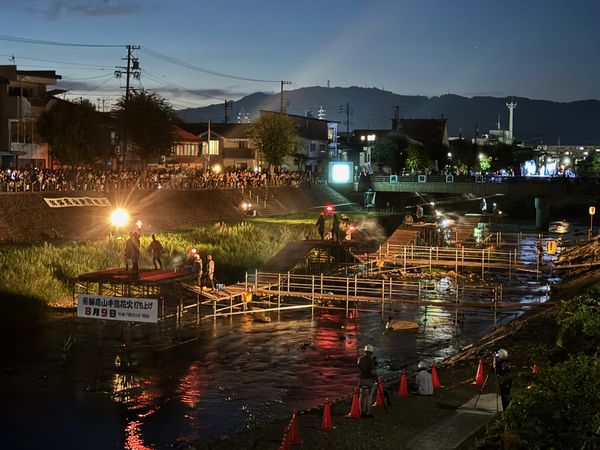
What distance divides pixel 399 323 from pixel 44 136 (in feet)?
158

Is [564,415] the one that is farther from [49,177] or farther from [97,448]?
[49,177]

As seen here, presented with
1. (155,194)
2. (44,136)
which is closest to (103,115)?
(44,136)

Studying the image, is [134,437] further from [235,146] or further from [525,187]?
[235,146]

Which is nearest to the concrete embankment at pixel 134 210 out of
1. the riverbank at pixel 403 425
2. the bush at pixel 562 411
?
the riverbank at pixel 403 425

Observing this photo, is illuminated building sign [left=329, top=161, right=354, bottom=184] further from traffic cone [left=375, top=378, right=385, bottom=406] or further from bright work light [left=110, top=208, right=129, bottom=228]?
traffic cone [left=375, top=378, right=385, bottom=406]

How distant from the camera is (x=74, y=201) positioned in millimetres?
59375

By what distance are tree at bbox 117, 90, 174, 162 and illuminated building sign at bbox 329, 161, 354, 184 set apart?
2930cm

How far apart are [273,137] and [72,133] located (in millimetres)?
39817

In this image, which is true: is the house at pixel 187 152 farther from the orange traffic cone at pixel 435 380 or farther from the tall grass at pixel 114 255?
the orange traffic cone at pixel 435 380

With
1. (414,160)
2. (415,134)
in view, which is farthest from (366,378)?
(415,134)

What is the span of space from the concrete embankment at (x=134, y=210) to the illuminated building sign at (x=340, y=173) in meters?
14.6

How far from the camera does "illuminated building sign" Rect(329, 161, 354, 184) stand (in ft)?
359

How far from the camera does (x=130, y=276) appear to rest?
104ft

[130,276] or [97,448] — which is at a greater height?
[130,276]
